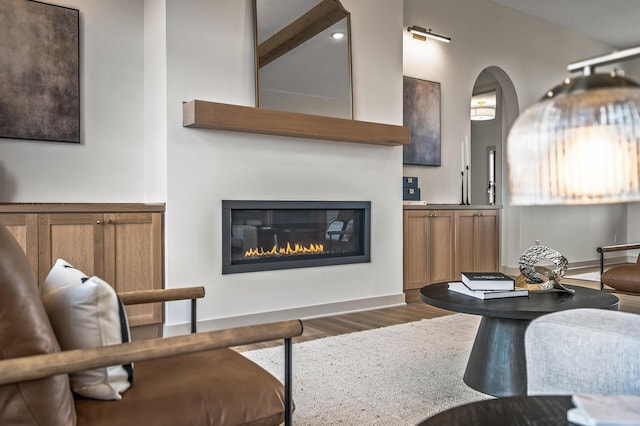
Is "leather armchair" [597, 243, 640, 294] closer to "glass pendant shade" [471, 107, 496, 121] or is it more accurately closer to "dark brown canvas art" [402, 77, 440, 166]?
"dark brown canvas art" [402, 77, 440, 166]

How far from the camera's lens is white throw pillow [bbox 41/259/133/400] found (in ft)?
4.48

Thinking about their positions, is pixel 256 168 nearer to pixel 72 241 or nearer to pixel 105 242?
pixel 105 242

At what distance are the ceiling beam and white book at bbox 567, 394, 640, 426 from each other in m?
3.51

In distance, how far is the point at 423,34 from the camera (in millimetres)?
5418

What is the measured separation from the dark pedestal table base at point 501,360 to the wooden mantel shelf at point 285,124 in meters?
2.12

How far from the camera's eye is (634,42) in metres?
7.62

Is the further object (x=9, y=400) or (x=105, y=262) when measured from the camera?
(x=105, y=262)

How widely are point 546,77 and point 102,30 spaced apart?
5.63 metres

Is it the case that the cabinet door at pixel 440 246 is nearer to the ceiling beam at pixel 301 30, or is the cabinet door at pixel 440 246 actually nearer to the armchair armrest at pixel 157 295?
the ceiling beam at pixel 301 30

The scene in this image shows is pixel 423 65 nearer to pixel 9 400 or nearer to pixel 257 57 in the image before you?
pixel 257 57

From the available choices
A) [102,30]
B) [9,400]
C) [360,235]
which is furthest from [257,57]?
[9,400]

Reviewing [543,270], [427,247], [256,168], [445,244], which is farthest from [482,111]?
[543,270]

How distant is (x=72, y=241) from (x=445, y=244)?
3.45 metres

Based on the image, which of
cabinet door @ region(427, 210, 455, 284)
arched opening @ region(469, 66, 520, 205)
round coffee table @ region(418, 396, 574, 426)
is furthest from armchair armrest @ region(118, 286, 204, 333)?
arched opening @ region(469, 66, 520, 205)
